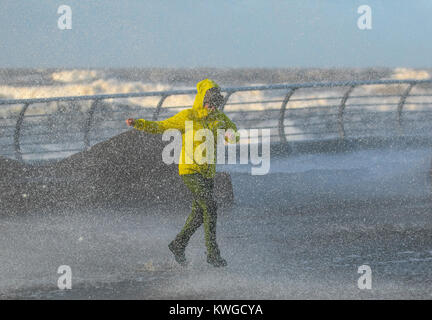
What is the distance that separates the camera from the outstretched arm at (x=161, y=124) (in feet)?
20.4

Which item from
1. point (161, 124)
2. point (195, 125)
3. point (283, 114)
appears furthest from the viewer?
point (283, 114)

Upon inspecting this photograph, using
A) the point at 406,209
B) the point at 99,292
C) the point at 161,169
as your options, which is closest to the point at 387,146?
the point at 406,209

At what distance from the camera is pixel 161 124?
249 inches

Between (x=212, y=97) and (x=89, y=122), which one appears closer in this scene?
(x=212, y=97)

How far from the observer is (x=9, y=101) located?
12750 millimetres

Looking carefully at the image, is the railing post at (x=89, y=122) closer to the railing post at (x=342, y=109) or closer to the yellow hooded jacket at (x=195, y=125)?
the railing post at (x=342, y=109)

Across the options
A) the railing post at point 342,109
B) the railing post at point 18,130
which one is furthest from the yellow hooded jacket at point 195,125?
the railing post at point 342,109

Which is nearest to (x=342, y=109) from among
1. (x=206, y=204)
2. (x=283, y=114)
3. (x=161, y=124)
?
(x=283, y=114)

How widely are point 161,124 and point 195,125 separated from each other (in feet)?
0.93

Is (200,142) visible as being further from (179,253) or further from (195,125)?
(179,253)

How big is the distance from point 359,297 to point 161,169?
5.26m

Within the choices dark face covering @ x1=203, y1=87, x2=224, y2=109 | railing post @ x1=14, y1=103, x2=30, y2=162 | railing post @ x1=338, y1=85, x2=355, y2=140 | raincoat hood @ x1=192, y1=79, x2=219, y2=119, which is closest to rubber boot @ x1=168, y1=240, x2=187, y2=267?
raincoat hood @ x1=192, y1=79, x2=219, y2=119

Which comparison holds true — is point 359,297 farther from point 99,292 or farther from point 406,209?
point 406,209

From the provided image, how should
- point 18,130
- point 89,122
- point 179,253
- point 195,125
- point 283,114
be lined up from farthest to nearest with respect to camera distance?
point 283,114 → point 89,122 → point 18,130 → point 179,253 → point 195,125
